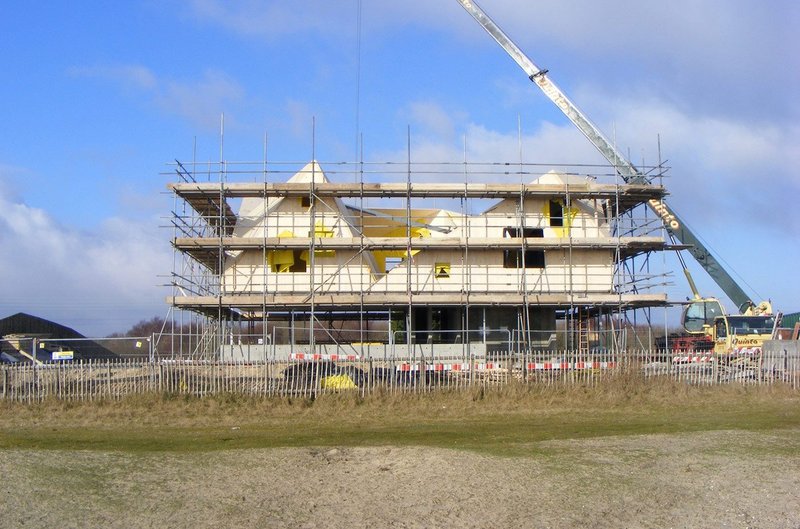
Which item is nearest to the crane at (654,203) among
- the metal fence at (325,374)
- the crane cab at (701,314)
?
the crane cab at (701,314)

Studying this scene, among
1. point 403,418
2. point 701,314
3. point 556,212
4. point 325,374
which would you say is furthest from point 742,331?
point 325,374

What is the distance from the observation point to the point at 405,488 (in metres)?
12.0

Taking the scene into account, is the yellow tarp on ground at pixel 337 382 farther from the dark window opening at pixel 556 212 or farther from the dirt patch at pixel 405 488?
the dark window opening at pixel 556 212

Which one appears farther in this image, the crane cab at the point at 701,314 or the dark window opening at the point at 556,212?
the crane cab at the point at 701,314

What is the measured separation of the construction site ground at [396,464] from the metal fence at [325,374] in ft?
1.90

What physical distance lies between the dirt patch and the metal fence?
719cm

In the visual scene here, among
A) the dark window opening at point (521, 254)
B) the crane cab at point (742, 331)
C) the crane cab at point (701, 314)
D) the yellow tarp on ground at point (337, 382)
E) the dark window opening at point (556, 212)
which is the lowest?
the yellow tarp on ground at point (337, 382)

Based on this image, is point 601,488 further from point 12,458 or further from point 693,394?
point 693,394

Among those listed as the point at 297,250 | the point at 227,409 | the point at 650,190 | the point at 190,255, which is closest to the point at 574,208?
the point at 650,190

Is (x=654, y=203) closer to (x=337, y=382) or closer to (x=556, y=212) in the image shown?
(x=556, y=212)

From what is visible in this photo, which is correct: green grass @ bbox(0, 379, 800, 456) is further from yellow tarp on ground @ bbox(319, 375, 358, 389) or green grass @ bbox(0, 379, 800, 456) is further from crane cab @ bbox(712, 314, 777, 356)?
crane cab @ bbox(712, 314, 777, 356)

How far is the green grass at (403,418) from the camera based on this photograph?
18.0m

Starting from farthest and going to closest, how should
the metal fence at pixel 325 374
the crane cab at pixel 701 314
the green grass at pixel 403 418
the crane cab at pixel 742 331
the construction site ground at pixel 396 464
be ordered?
the crane cab at pixel 701 314 → the crane cab at pixel 742 331 → the metal fence at pixel 325 374 → the green grass at pixel 403 418 → the construction site ground at pixel 396 464

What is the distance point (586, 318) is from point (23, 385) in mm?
24622
